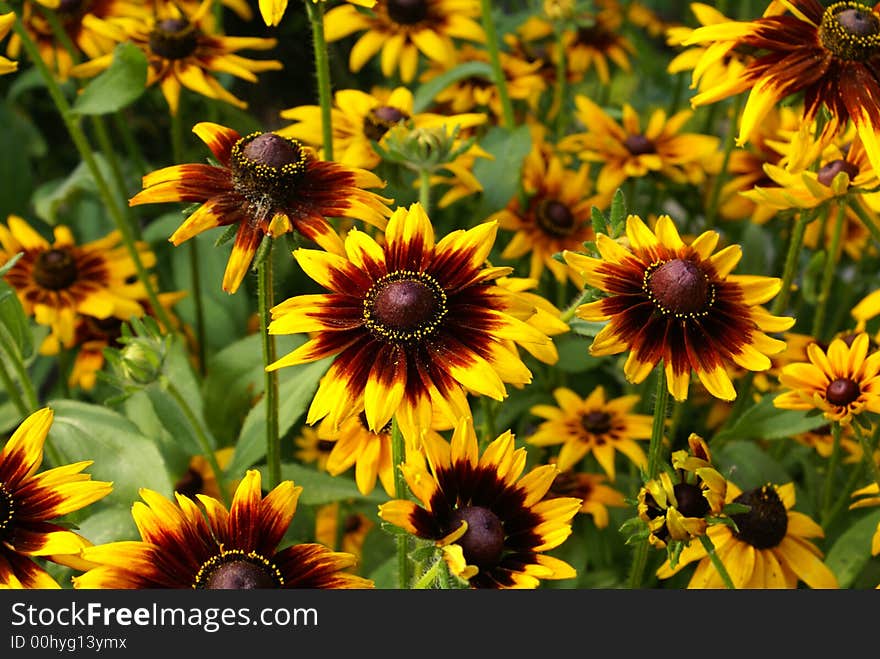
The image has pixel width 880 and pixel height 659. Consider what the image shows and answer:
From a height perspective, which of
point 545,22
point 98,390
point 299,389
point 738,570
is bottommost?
point 738,570

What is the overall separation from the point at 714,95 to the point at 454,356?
0.32 m

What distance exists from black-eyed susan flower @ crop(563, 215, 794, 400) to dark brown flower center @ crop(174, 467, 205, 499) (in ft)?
1.96

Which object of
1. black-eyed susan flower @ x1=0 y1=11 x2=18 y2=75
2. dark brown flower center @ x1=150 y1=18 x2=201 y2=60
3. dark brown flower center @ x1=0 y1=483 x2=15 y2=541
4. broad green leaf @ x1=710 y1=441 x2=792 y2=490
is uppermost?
dark brown flower center @ x1=150 y1=18 x2=201 y2=60

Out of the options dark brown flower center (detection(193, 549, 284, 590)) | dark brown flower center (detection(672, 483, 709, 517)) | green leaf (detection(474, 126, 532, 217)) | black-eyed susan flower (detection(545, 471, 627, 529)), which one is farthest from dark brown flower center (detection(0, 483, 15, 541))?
green leaf (detection(474, 126, 532, 217))

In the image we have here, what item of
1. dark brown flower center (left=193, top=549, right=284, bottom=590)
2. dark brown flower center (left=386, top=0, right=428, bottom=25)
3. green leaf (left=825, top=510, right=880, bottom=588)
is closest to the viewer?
dark brown flower center (left=193, top=549, right=284, bottom=590)

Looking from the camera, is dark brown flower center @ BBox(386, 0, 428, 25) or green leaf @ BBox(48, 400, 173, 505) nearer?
green leaf @ BBox(48, 400, 173, 505)

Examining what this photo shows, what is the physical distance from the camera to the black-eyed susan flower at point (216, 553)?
694mm

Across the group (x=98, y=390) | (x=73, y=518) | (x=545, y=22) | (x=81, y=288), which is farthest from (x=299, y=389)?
(x=545, y=22)

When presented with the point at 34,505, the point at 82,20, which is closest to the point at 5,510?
the point at 34,505

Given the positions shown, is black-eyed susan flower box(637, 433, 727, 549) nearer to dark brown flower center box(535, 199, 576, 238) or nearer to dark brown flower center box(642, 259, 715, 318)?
dark brown flower center box(642, 259, 715, 318)

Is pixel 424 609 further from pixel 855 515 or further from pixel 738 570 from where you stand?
pixel 855 515

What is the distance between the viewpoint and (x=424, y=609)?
70 centimetres

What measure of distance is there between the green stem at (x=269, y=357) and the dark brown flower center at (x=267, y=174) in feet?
0.13

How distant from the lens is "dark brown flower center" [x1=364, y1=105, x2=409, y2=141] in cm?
122
